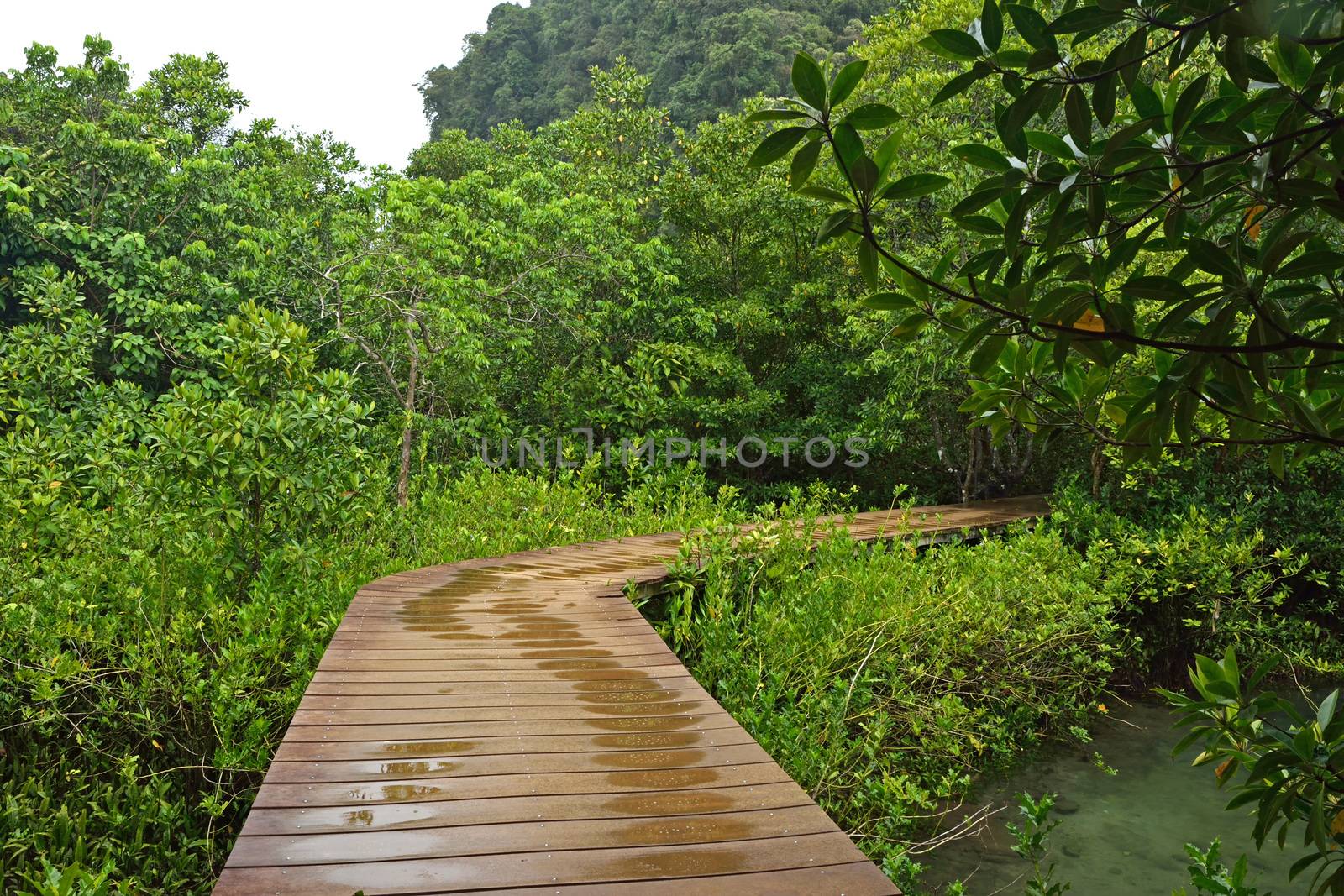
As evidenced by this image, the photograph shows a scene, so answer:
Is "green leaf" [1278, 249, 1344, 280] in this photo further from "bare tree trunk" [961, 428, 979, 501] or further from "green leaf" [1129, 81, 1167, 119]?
"bare tree trunk" [961, 428, 979, 501]

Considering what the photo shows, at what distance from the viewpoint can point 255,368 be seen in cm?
533

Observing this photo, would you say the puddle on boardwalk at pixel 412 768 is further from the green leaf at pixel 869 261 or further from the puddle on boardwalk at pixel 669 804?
the green leaf at pixel 869 261

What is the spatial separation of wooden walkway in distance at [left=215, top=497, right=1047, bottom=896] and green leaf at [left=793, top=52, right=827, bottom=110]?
1.74 metres

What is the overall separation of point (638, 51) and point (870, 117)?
3294 cm

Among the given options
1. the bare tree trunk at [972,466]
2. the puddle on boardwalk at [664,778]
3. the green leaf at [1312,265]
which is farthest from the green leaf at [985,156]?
the bare tree trunk at [972,466]

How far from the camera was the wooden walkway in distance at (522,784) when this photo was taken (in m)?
2.17

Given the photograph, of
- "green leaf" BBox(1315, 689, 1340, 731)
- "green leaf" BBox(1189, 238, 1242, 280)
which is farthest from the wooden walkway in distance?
"green leaf" BBox(1189, 238, 1242, 280)

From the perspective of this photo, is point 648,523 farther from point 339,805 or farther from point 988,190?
point 988,190

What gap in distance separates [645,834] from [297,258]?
9.26m

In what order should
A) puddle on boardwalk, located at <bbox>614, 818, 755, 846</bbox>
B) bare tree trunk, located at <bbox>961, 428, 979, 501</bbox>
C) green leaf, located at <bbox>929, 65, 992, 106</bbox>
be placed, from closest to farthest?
green leaf, located at <bbox>929, 65, 992, 106</bbox> < puddle on boardwalk, located at <bbox>614, 818, 755, 846</bbox> < bare tree trunk, located at <bbox>961, 428, 979, 501</bbox>

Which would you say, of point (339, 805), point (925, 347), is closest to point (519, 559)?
point (339, 805)

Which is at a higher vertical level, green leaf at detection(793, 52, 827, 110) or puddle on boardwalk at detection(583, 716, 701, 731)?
green leaf at detection(793, 52, 827, 110)

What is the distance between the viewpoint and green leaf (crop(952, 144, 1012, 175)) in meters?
1.42

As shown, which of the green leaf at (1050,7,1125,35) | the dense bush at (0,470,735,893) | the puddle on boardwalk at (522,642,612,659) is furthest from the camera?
the puddle on boardwalk at (522,642,612,659)
